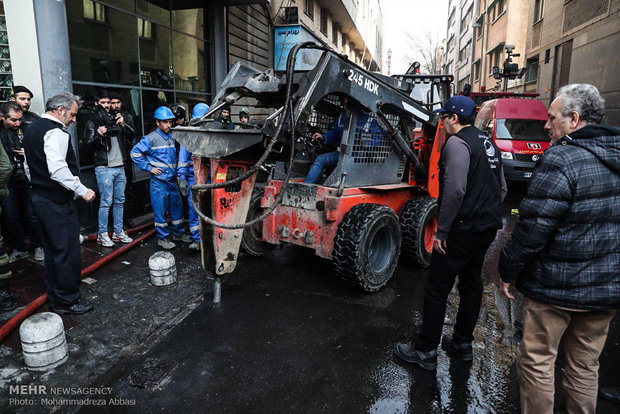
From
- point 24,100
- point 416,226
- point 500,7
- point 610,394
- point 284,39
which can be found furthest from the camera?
point 500,7

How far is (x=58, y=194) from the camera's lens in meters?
3.82

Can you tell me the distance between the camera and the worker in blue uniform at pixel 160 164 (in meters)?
5.67

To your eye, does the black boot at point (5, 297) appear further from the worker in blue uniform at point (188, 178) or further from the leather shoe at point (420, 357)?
the leather shoe at point (420, 357)

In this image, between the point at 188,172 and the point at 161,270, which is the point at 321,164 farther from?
the point at 161,270

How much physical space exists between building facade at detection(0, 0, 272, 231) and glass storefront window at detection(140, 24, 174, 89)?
0.02 meters

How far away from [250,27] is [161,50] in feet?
12.5

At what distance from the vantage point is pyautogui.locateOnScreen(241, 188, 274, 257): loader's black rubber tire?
5270mm

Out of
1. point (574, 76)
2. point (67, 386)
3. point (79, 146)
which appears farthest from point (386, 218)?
point (574, 76)

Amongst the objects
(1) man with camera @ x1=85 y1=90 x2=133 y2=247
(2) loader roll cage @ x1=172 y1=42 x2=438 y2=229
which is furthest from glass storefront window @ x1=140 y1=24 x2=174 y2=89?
(2) loader roll cage @ x1=172 y1=42 x2=438 y2=229

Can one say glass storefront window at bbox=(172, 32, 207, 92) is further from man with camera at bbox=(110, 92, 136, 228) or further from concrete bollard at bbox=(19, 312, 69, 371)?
concrete bollard at bbox=(19, 312, 69, 371)

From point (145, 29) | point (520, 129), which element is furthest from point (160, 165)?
point (520, 129)

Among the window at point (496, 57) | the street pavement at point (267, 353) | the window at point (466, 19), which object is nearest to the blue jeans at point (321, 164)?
the street pavement at point (267, 353)

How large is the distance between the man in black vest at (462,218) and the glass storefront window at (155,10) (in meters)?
6.69

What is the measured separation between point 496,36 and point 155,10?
28177 mm
